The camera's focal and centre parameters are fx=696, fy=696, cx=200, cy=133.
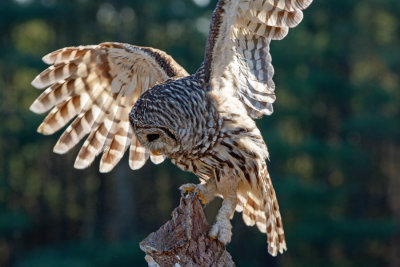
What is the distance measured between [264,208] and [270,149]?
12.1 m

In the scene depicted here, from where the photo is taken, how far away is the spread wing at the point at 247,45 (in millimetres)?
5383

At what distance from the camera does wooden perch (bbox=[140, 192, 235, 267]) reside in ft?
14.8

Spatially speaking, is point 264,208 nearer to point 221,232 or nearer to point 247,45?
point 221,232

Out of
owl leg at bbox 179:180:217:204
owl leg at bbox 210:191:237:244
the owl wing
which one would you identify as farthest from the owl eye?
the owl wing

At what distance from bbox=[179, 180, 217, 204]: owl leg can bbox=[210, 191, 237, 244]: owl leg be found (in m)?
0.14

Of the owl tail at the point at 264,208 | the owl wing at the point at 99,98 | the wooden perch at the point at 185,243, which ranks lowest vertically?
the wooden perch at the point at 185,243

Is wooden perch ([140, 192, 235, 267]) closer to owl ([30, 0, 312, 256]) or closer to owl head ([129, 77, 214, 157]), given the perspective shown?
owl ([30, 0, 312, 256])

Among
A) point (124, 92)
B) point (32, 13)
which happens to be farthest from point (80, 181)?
point (124, 92)

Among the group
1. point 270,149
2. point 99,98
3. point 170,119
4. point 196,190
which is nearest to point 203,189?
point 196,190

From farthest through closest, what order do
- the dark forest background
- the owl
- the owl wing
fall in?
the dark forest background < the owl wing < the owl

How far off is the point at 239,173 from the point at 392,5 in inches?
633

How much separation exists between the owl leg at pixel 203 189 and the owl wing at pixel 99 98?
1.01 meters

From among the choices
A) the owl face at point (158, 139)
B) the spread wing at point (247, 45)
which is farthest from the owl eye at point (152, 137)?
the spread wing at point (247, 45)

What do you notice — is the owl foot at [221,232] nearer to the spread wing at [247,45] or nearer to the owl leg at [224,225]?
the owl leg at [224,225]
